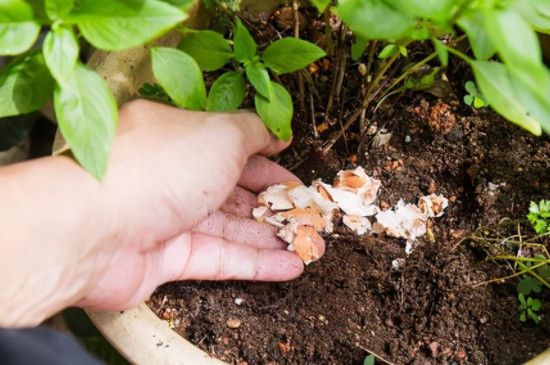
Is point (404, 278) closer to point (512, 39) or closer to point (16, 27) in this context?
point (512, 39)

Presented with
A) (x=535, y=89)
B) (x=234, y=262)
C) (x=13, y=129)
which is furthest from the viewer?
(x=13, y=129)

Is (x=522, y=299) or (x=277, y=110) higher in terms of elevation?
(x=277, y=110)

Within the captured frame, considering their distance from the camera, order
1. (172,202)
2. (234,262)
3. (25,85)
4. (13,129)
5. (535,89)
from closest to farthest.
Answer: (535,89)
(25,85)
(172,202)
(234,262)
(13,129)

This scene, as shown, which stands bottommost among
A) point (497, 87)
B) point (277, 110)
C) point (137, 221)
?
point (137, 221)

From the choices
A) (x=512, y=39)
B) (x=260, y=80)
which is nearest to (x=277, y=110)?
(x=260, y=80)

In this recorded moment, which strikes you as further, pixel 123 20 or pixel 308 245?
pixel 308 245

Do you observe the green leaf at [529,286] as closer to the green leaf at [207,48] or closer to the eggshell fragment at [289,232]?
the eggshell fragment at [289,232]

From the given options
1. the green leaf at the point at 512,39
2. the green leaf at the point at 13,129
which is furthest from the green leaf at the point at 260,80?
the green leaf at the point at 13,129

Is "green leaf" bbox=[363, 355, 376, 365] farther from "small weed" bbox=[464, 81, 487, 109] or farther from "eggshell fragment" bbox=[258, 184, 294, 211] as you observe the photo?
"small weed" bbox=[464, 81, 487, 109]
